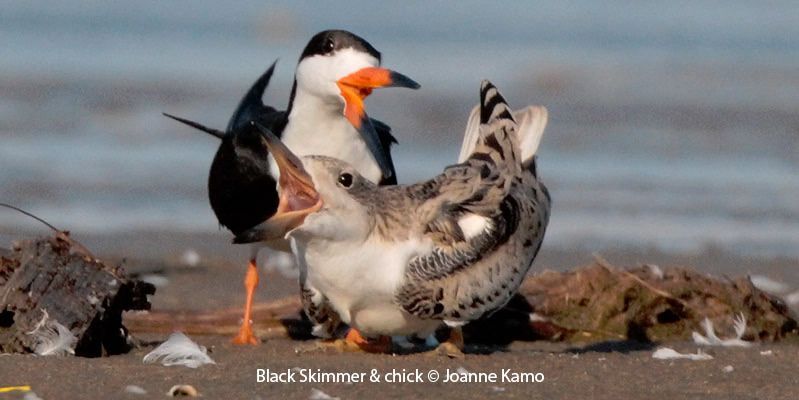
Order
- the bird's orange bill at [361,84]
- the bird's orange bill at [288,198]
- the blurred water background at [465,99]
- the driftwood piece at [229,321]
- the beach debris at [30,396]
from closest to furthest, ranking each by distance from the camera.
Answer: the beach debris at [30,396] < the bird's orange bill at [288,198] < the bird's orange bill at [361,84] < the driftwood piece at [229,321] < the blurred water background at [465,99]

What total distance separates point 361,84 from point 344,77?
0.10 m

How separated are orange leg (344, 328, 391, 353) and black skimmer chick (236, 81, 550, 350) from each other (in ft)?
0.09

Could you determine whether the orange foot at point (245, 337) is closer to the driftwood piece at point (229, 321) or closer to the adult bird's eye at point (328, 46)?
the driftwood piece at point (229, 321)

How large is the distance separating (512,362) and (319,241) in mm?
775

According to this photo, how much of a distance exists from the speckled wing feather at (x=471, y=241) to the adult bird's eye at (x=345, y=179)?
0.29 meters

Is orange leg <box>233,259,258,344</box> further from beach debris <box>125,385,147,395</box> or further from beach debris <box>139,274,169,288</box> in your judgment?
beach debris <box>125,385,147,395</box>

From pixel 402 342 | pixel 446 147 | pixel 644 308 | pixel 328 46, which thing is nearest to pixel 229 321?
pixel 402 342

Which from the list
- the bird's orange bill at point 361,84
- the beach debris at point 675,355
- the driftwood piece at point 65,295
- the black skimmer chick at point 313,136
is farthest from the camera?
the black skimmer chick at point 313,136

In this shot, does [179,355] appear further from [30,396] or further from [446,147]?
[446,147]

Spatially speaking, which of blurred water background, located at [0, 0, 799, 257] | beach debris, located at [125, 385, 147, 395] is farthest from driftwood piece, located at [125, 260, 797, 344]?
blurred water background, located at [0, 0, 799, 257]

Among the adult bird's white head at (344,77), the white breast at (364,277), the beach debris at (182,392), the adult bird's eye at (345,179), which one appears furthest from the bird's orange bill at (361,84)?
the beach debris at (182,392)

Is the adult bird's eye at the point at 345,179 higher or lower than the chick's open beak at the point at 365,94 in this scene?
lower

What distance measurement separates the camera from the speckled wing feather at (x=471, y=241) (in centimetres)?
571

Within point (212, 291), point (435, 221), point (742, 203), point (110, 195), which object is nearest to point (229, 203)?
point (212, 291)
